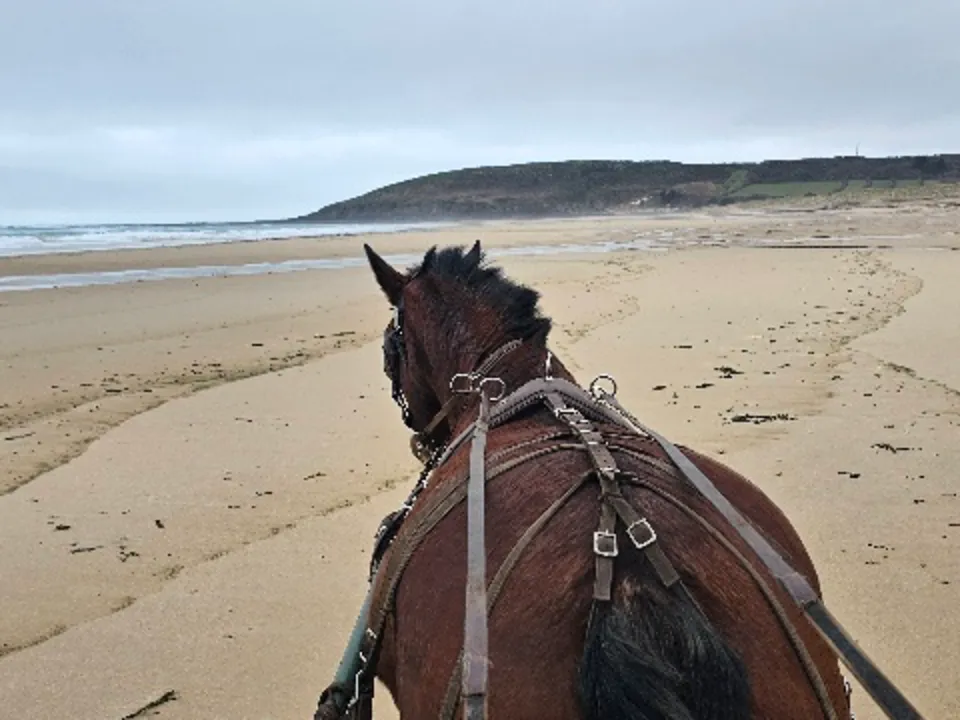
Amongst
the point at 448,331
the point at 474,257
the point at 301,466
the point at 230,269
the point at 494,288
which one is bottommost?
the point at 230,269

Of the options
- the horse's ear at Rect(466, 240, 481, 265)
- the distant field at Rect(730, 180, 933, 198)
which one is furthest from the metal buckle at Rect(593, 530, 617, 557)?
the distant field at Rect(730, 180, 933, 198)

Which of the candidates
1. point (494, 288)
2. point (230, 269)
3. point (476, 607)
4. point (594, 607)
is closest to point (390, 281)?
point (494, 288)

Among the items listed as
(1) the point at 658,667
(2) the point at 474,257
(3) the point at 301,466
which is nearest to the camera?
(1) the point at 658,667

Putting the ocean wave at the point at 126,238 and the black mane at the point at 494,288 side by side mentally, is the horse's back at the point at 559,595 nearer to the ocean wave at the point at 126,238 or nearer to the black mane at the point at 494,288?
the black mane at the point at 494,288

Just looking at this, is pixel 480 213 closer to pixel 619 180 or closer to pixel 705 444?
pixel 619 180

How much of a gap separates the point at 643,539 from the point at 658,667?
0.25 m

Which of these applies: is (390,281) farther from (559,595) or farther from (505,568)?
(559,595)

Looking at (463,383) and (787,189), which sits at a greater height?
(463,383)

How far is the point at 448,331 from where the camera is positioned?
11.4ft

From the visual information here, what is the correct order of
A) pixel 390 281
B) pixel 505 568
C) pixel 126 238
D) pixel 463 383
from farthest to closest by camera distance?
1. pixel 126 238
2. pixel 390 281
3. pixel 463 383
4. pixel 505 568

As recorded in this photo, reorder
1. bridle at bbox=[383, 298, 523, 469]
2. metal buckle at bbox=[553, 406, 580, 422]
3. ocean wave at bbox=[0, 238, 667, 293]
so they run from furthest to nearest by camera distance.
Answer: ocean wave at bbox=[0, 238, 667, 293] → bridle at bbox=[383, 298, 523, 469] → metal buckle at bbox=[553, 406, 580, 422]

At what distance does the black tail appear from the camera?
152 centimetres

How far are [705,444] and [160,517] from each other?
4.15 metres

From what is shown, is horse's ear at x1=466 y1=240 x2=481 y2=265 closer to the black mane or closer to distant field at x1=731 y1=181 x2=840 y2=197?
the black mane
